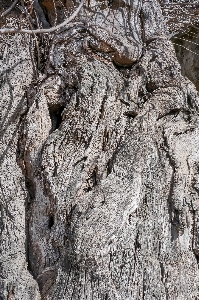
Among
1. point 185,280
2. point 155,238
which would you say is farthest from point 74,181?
point 185,280

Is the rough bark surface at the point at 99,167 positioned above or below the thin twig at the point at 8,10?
below

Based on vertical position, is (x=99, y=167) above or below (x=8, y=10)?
below

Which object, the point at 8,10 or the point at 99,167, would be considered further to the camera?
the point at 8,10

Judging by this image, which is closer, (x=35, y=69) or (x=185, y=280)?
(x=185, y=280)

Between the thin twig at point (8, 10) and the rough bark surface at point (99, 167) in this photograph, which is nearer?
the rough bark surface at point (99, 167)

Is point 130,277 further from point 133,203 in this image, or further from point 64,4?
point 64,4

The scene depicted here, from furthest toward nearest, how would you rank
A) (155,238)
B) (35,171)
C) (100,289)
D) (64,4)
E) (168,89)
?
(64,4) < (168,89) < (35,171) < (155,238) < (100,289)

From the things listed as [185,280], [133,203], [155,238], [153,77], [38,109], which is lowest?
[185,280]

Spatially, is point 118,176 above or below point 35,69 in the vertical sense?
below
